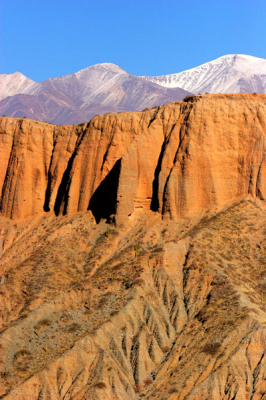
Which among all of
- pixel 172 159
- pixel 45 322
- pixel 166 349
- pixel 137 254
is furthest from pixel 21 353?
pixel 172 159

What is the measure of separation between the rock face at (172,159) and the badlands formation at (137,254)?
0.38 ft

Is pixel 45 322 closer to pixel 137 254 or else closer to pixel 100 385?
pixel 100 385

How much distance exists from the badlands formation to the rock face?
0.38 feet

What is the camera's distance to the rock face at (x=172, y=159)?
6494 cm

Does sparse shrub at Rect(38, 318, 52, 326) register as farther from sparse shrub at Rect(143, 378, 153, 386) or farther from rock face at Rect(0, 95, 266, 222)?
rock face at Rect(0, 95, 266, 222)

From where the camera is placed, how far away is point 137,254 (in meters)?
59.9

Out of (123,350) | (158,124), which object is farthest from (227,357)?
(158,124)

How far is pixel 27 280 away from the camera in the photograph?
59844mm

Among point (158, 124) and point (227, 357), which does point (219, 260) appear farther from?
point (158, 124)

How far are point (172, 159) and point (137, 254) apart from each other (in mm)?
11417

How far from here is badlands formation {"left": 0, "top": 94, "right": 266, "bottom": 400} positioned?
47750 millimetres

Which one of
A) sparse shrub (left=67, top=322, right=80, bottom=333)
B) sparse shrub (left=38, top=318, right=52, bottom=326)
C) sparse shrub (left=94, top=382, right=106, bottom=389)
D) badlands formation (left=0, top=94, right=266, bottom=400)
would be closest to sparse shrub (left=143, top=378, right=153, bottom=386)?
badlands formation (left=0, top=94, right=266, bottom=400)

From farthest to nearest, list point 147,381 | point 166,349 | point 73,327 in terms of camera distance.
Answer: point 73,327, point 166,349, point 147,381

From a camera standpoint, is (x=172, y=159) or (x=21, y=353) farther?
(x=172, y=159)
